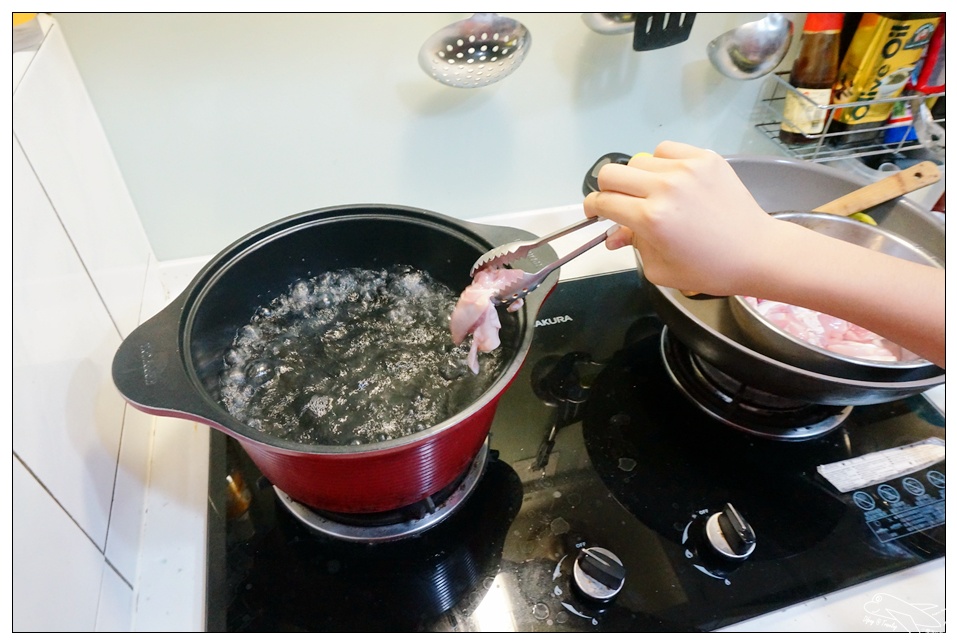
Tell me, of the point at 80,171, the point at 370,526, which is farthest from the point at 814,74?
the point at 80,171

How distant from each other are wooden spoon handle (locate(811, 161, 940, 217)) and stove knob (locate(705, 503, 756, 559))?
465mm

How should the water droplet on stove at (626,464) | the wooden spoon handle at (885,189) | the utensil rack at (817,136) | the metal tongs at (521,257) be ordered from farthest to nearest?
the utensil rack at (817,136) → the wooden spoon handle at (885,189) → the water droplet on stove at (626,464) → the metal tongs at (521,257)

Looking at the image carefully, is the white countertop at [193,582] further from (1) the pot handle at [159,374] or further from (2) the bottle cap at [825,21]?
(2) the bottle cap at [825,21]

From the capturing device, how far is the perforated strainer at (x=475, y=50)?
0.72 m

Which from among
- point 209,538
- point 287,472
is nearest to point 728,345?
point 287,472

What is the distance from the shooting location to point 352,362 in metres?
0.68

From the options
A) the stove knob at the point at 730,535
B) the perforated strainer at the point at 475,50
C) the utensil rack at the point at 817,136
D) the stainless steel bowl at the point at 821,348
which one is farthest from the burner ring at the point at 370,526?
the utensil rack at the point at 817,136

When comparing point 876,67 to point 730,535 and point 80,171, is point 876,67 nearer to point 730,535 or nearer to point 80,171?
point 730,535

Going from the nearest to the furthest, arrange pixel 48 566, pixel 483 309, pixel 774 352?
pixel 48 566 < pixel 483 309 < pixel 774 352

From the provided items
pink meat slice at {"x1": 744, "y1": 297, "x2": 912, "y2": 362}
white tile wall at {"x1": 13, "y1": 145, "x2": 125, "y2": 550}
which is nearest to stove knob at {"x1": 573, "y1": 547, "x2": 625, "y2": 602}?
pink meat slice at {"x1": 744, "y1": 297, "x2": 912, "y2": 362}

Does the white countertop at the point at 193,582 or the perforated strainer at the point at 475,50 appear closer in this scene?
the white countertop at the point at 193,582

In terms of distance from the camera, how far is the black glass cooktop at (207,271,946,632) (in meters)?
0.57

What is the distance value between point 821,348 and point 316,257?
0.57 meters

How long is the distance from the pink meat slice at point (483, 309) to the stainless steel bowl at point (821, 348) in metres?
0.29
